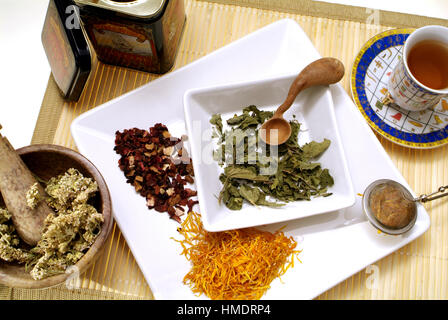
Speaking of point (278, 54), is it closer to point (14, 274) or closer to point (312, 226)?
point (312, 226)

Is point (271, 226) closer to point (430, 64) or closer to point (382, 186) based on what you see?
point (382, 186)

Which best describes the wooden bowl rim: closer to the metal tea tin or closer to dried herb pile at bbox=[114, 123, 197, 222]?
dried herb pile at bbox=[114, 123, 197, 222]

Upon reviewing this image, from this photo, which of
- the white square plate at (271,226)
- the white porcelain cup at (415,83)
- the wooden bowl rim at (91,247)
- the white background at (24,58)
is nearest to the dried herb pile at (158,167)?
the white square plate at (271,226)

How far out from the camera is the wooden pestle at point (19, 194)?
3.09ft

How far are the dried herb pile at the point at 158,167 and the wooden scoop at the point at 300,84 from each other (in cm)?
30

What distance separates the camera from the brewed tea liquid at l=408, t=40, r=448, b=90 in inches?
46.7

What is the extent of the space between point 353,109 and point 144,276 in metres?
0.92

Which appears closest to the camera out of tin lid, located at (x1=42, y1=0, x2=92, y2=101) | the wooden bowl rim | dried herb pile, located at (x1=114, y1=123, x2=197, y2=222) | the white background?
the wooden bowl rim

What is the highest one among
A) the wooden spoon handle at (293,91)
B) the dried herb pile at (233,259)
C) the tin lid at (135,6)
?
the tin lid at (135,6)

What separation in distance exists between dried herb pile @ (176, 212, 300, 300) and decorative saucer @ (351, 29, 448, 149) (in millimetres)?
539

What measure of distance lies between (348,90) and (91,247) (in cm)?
106

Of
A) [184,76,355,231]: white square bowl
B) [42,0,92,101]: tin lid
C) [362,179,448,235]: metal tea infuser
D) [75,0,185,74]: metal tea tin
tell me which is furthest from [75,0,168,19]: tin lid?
[362,179,448,235]: metal tea infuser

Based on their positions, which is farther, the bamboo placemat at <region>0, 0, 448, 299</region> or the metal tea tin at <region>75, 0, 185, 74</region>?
the bamboo placemat at <region>0, 0, 448, 299</region>

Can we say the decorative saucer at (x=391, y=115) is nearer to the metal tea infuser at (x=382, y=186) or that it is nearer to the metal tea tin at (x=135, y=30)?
the metal tea infuser at (x=382, y=186)
